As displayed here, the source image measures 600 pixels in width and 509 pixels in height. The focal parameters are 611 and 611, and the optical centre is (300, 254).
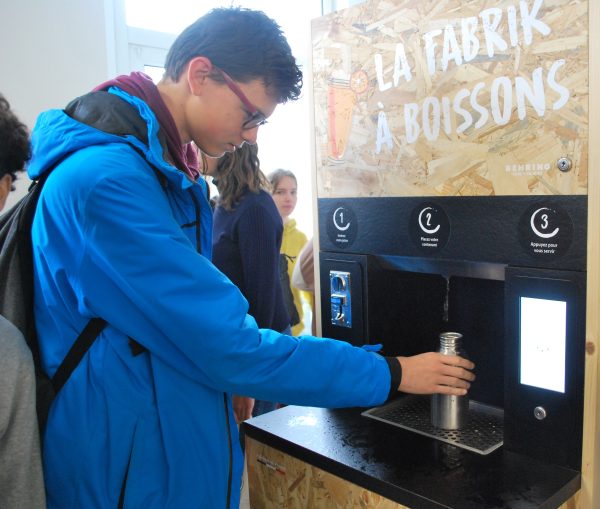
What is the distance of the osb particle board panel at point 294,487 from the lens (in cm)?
117

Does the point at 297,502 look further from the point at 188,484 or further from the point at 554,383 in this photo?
the point at 554,383

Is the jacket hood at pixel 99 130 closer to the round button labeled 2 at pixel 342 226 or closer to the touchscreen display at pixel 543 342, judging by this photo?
the round button labeled 2 at pixel 342 226

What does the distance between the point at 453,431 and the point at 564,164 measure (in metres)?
0.60

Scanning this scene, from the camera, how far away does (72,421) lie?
979 millimetres

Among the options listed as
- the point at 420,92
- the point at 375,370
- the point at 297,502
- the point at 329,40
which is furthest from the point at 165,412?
the point at 329,40

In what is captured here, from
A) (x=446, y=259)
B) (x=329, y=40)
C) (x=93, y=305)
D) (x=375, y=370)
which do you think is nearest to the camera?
(x=93, y=305)

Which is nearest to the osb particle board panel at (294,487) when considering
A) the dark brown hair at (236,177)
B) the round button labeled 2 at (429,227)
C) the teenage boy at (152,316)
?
the teenage boy at (152,316)

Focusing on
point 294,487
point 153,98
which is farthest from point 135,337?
point 294,487

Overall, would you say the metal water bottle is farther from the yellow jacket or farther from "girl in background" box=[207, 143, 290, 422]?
the yellow jacket

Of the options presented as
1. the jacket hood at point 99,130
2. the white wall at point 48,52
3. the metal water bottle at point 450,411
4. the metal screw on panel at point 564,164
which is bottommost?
the metal water bottle at point 450,411

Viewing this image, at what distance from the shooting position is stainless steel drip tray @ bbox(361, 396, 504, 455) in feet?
4.08

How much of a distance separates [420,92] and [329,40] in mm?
307

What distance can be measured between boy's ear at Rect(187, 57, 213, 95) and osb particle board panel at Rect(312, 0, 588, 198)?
0.45 meters

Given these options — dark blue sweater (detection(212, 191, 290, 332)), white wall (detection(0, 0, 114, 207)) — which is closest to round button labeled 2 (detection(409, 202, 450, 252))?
dark blue sweater (detection(212, 191, 290, 332))
